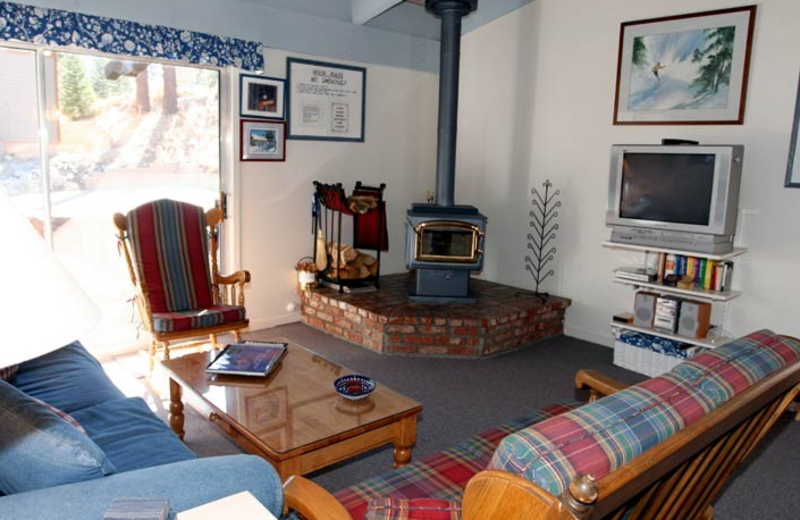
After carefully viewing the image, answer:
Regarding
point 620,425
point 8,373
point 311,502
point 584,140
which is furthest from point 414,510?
point 584,140

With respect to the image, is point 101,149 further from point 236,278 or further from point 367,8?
point 367,8

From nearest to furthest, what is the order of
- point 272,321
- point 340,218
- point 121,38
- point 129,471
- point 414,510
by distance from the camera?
point 414,510
point 129,471
point 121,38
point 340,218
point 272,321

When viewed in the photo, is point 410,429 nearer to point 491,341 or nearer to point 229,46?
point 491,341

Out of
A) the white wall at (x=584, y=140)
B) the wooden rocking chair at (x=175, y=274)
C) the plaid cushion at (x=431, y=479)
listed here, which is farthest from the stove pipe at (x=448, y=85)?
the plaid cushion at (x=431, y=479)

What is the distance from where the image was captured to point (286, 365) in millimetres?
2807

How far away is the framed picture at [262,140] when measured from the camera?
447 cm

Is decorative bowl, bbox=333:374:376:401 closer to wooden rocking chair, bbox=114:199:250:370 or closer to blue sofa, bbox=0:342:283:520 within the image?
blue sofa, bbox=0:342:283:520

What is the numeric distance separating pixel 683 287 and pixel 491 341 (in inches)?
51.4

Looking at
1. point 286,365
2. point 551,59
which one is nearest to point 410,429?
point 286,365

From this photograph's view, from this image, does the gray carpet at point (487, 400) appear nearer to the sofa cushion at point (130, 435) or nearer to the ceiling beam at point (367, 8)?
the sofa cushion at point (130, 435)

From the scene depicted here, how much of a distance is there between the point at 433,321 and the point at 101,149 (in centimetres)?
251

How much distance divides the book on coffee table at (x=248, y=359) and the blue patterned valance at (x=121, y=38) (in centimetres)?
211

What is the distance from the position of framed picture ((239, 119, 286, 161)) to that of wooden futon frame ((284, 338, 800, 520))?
3.28 meters

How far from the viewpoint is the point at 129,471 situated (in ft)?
5.06
